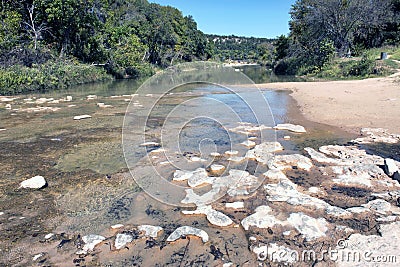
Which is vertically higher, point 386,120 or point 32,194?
point 386,120

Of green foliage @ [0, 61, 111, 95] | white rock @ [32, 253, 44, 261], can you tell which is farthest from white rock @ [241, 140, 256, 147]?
green foliage @ [0, 61, 111, 95]

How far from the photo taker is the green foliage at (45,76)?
20375mm

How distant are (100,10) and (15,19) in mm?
9516

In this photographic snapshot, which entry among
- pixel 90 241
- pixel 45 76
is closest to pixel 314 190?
pixel 90 241

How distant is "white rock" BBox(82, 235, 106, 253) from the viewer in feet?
12.2

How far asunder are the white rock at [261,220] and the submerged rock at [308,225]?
18 cm

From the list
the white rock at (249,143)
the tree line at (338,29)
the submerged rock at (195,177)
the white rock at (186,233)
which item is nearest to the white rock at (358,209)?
the white rock at (186,233)

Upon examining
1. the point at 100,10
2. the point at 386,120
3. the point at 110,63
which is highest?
the point at 100,10

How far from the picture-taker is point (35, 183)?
5.46 m

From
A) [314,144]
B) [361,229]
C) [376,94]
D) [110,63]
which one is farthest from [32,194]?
[110,63]

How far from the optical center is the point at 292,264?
3359 mm

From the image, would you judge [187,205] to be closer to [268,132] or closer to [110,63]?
[268,132]

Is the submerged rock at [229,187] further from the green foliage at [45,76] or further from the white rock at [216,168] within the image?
the green foliage at [45,76]

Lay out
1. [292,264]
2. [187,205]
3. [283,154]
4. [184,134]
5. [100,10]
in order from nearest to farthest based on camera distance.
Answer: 1. [292,264]
2. [187,205]
3. [283,154]
4. [184,134]
5. [100,10]
